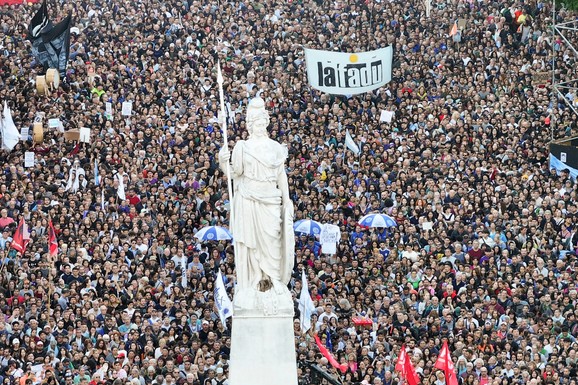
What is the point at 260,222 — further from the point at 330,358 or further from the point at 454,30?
the point at 454,30

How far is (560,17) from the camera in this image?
5997 centimetres

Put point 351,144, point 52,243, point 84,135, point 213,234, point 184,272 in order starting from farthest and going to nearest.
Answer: point 351,144, point 84,135, point 213,234, point 184,272, point 52,243

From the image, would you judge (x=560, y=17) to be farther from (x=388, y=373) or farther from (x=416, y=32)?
(x=388, y=373)

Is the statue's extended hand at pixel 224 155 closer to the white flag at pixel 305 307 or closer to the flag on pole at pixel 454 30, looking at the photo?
the white flag at pixel 305 307

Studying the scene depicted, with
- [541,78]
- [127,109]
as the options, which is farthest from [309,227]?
[541,78]

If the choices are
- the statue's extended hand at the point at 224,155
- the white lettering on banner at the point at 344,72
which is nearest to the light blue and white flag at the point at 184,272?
the white lettering on banner at the point at 344,72

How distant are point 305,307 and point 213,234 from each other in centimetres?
392

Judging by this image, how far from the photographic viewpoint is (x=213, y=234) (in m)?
46.1

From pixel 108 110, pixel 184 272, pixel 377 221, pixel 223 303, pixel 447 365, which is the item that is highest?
pixel 108 110

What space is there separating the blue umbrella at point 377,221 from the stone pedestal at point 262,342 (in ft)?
43.5

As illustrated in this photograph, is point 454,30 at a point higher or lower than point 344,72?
higher

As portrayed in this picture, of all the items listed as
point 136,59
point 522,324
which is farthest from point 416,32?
point 522,324

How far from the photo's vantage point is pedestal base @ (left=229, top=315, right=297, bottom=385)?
1328 inches

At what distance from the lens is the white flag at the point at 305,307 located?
42.8 metres
